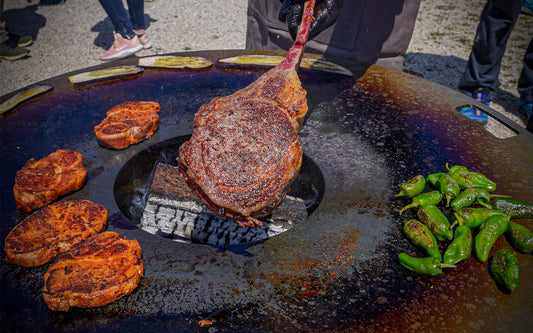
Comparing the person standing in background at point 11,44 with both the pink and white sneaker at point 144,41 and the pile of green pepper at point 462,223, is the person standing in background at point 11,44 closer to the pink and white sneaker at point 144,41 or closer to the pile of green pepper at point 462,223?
the pink and white sneaker at point 144,41

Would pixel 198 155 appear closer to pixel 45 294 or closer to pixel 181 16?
pixel 45 294

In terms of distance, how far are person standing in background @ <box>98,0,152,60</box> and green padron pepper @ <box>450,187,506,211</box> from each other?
7.83m

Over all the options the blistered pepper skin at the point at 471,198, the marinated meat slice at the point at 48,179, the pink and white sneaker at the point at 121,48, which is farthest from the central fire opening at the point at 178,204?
the pink and white sneaker at the point at 121,48

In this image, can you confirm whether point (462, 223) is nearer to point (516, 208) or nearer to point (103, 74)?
point (516, 208)

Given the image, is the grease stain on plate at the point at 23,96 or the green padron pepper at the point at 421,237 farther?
the grease stain on plate at the point at 23,96

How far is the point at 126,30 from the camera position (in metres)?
7.73

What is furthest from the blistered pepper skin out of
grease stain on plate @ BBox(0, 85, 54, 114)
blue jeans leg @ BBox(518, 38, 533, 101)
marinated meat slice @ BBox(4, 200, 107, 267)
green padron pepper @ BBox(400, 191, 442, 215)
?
blue jeans leg @ BBox(518, 38, 533, 101)

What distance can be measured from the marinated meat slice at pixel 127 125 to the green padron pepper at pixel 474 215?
250cm

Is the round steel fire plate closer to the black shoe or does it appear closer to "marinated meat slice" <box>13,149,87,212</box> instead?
"marinated meat slice" <box>13,149,87,212</box>

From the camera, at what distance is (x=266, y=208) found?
2037 mm

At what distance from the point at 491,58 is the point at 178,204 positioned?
6.37 meters

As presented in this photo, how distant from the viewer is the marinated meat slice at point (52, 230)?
174 centimetres

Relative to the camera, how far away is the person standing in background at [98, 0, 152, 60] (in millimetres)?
7387

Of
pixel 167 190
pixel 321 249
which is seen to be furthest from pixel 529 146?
pixel 167 190
